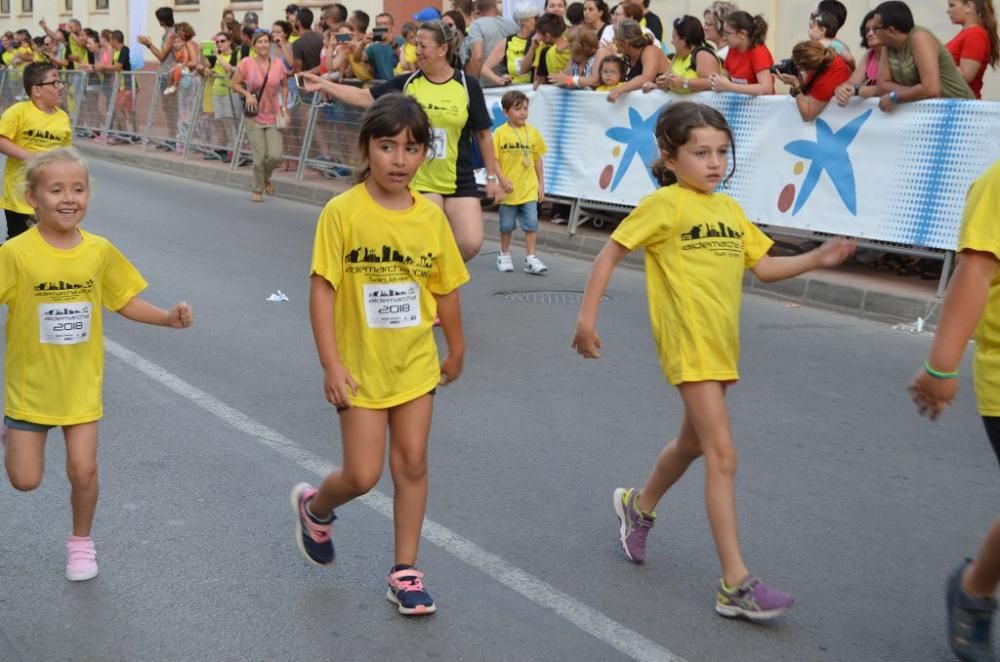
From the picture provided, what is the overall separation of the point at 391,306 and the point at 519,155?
7799 mm

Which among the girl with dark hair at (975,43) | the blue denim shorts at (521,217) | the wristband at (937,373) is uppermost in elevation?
the girl with dark hair at (975,43)

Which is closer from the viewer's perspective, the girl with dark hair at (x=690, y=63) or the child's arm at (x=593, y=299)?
the child's arm at (x=593, y=299)

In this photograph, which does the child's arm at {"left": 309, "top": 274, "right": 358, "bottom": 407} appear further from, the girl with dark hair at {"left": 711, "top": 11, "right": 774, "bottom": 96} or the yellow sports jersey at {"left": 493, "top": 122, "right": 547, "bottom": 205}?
the girl with dark hair at {"left": 711, "top": 11, "right": 774, "bottom": 96}

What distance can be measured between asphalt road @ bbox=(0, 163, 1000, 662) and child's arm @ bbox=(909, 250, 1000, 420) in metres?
1.05

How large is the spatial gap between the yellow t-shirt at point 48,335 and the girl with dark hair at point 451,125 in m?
3.85

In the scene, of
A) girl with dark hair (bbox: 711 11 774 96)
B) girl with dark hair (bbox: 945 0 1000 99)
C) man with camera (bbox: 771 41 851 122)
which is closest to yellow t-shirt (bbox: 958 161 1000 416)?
man with camera (bbox: 771 41 851 122)

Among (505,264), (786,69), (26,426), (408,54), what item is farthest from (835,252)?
(408,54)

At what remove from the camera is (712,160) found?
456cm

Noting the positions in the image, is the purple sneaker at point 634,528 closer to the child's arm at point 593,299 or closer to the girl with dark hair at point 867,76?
the child's arm at point 593,299

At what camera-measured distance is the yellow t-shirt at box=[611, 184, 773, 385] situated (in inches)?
177

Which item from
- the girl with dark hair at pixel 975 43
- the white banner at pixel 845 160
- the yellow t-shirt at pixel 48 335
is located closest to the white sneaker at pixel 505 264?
the white banner at pixel 845 160

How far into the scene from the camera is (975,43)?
1065 cm

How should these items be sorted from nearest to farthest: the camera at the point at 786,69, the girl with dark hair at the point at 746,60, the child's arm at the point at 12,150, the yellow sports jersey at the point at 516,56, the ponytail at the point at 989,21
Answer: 1. the child's arm at the point at 12,150
2. the ponytail at the point at 989,21
3. the camera at the point at 786,69
4. the girl with dark hair at the point at 746,60
5. the yellow sports jersey at the point at 516,56

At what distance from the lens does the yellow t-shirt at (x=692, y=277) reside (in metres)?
4.51
